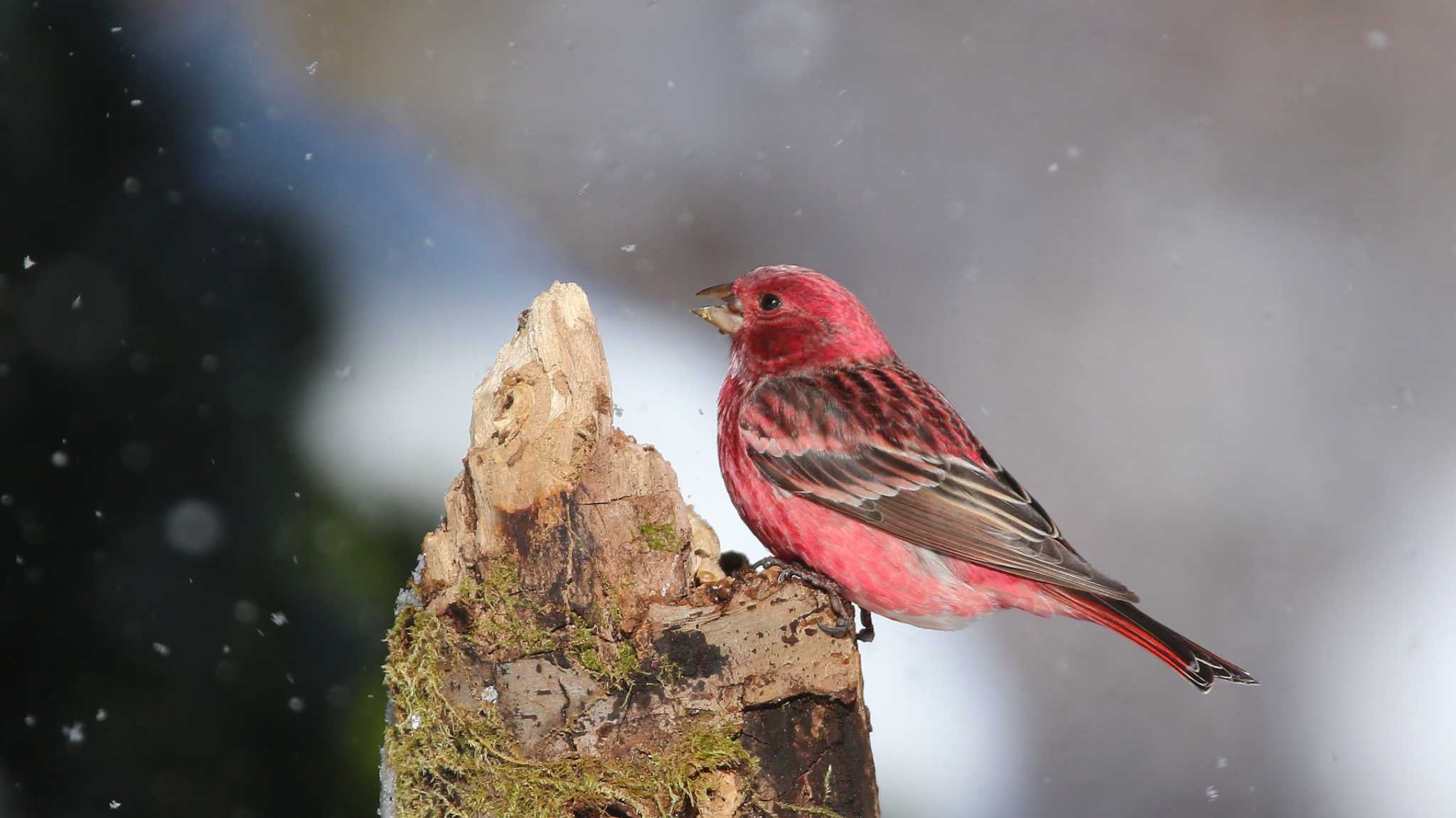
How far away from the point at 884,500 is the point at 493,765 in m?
1.20

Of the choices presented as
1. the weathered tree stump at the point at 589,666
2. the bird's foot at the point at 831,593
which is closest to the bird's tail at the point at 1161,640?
the bird's foot at the point at 831,593

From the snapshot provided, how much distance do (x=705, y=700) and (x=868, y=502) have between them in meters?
0.83

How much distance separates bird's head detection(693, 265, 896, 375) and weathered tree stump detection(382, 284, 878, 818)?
2.90ft

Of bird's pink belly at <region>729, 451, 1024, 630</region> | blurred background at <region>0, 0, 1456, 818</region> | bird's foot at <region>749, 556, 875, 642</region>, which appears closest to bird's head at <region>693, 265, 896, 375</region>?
bird's pink belly at <region>729, 451, 1024, 630</region>

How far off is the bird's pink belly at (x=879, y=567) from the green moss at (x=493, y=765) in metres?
0.71

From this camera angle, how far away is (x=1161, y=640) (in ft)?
9.27

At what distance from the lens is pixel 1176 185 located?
667cm

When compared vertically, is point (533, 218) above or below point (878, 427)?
above

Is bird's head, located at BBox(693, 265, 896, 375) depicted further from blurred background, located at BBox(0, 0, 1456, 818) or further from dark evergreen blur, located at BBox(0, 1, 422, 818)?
blurred background, located at BBox(0, 0, 1456, 818)

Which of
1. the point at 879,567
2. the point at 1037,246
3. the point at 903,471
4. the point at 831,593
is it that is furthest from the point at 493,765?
the point at 1037,246

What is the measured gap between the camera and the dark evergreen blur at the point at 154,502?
11.8ft

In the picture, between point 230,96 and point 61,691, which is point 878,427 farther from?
point 230,96

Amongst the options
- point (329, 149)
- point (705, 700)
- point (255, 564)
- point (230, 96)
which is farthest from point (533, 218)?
point (705, 700)

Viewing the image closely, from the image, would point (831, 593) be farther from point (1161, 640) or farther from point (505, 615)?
point (1161, 640)
